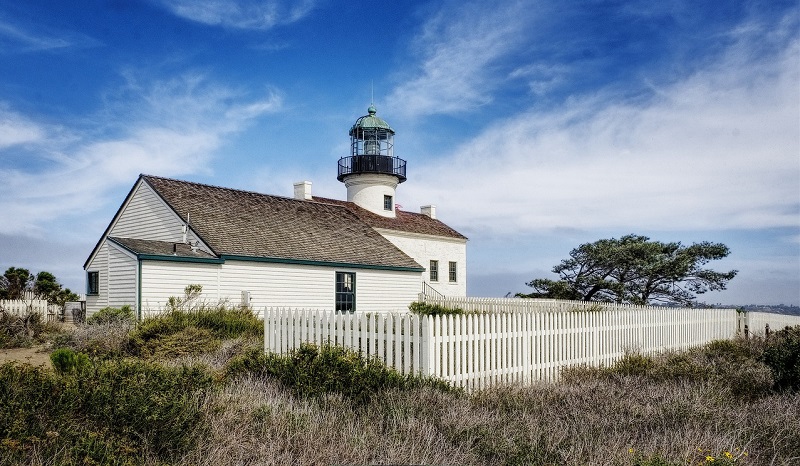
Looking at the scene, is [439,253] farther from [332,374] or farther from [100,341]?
[332,374]

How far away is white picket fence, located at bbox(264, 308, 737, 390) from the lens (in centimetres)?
866

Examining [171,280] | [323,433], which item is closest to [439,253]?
[171,280]

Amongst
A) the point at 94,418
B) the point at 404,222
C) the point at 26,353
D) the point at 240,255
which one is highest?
the point at 404,222

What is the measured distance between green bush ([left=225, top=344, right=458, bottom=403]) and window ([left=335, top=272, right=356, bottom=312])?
13752mm

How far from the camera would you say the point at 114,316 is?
1684 centimetres

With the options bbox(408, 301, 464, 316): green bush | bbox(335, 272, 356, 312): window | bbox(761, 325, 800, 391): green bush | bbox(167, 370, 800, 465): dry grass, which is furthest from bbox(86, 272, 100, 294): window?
bbox(761, 325, 800, 391): green bush

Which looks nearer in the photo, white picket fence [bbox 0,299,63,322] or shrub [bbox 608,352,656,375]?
shrub [bbox 608,352,656,375]

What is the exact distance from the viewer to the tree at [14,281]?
949 inches

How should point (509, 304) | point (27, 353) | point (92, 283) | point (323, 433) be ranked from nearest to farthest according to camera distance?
point (323, 433) → point (27, 353) → point (92, 283) → point (509, 304)

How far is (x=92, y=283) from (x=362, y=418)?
702 inches

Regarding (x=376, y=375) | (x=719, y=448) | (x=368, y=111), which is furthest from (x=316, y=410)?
(x=368, y=111)

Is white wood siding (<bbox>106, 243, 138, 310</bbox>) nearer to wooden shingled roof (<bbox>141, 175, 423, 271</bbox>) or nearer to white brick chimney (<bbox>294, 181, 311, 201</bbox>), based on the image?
wooden shingled roof (<bbox>141, 175, 423, 271</bbox>)

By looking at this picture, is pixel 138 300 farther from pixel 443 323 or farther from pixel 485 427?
pixel 485 427

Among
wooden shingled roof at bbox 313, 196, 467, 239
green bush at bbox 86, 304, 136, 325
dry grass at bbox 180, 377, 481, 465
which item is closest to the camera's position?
dry grass at bbox 180, 377, 481, 465
